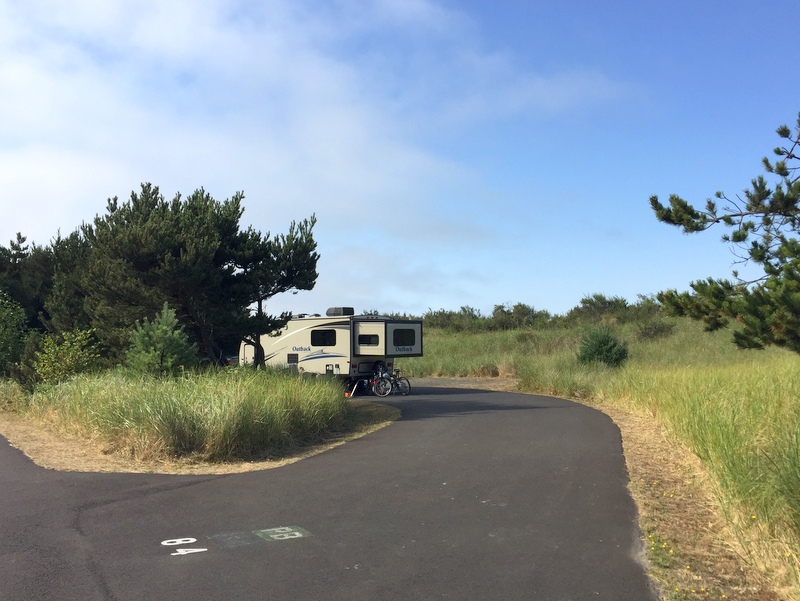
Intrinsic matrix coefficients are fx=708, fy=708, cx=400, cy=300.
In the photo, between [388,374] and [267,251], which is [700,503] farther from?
[388,374]

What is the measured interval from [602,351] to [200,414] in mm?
19463

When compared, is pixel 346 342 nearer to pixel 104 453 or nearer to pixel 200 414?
pixel 200 414

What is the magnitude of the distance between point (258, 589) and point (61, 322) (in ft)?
59.6

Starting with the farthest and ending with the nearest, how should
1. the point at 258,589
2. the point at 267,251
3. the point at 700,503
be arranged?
the point at 267,251 < the point at 700,503 < the point at 258,589

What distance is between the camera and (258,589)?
4.96 metres

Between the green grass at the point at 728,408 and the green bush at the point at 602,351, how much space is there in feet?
2.11

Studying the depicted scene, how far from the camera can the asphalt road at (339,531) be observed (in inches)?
199

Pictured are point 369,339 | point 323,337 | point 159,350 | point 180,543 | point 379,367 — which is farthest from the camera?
point 323,337

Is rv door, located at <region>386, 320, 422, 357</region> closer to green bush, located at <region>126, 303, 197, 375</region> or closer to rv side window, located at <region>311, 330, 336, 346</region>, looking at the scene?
rv side window, located at <region>311, 330, 336, 346</region>

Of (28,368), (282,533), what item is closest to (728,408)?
(282,533)

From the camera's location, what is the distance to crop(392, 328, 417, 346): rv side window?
2527cm

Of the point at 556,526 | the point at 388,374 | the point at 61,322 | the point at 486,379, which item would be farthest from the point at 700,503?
the point at 486,379

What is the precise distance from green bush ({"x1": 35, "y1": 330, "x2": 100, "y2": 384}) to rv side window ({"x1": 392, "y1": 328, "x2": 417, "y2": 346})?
10.3 metres

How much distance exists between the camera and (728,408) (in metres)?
10.3
